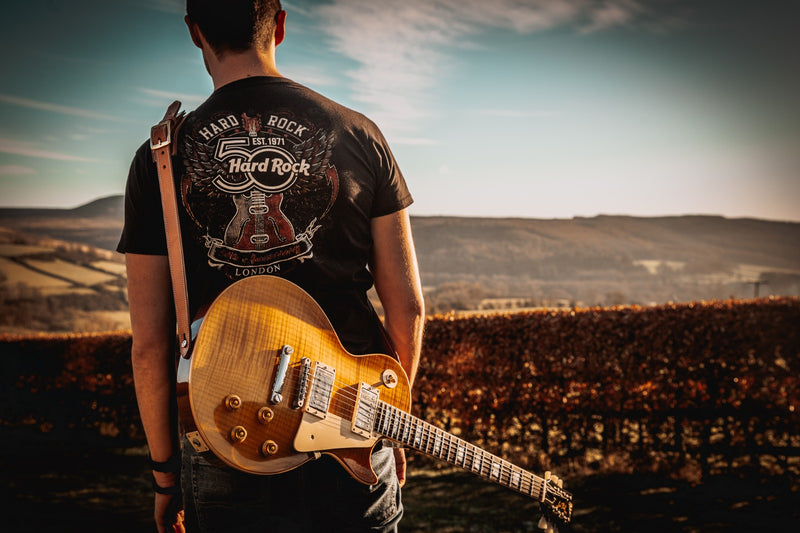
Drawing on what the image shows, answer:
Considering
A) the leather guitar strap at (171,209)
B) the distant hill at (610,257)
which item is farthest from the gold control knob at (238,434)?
the distant hill at (610,257)

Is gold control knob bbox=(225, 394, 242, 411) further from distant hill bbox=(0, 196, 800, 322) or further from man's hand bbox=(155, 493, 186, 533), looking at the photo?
distant hill bbox=(0, 196, 800, 322)

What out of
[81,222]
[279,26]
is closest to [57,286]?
[81,222]

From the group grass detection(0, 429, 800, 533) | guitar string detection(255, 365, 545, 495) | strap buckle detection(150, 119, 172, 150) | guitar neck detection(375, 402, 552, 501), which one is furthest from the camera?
grass detection(0, 429, 800, 533)

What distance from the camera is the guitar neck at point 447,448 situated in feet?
5.81

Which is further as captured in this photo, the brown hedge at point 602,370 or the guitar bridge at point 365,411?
the brown hedge at point 602,370

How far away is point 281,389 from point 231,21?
3.61 feet

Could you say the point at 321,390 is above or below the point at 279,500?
above

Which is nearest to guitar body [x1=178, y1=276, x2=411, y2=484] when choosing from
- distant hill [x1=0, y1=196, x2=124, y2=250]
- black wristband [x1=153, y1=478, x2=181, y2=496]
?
black wristband [x1=153, y1=478, x2=181, y2=496]

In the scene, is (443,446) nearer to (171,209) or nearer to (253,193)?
(253,193)

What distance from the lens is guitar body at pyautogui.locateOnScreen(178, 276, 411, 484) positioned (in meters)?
1.41

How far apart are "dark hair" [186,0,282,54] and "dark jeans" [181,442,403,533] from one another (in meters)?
1.22

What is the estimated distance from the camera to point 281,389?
1503 millimetres

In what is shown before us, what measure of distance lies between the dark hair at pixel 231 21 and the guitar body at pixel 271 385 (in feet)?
→ 2.44

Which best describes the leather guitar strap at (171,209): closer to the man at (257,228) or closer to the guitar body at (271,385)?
the man at (257,228)
